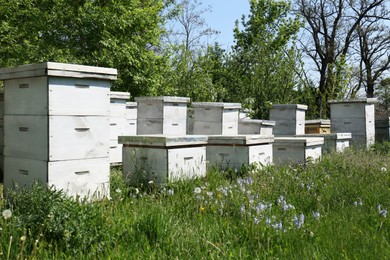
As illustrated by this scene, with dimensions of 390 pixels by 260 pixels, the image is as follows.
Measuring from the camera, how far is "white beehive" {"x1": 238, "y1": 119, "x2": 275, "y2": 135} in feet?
33.1

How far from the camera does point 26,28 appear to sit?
14406 millimetres

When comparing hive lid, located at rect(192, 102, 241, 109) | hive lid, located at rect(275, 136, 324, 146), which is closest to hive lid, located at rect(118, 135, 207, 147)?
hive lid, located at rect(275, 136, 324, 146)

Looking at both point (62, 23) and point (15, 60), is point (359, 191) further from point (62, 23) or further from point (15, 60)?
point (62, 23)

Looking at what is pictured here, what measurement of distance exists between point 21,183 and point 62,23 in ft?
37.1

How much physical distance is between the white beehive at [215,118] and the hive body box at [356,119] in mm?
3276

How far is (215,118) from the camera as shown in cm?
981

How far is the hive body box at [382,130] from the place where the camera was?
1319 centimetres

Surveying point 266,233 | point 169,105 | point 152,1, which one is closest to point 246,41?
point 152,1

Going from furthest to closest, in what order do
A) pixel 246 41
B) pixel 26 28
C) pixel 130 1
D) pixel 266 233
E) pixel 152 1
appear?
pixel 246 41 → pixel 152 1 → pixel 130 1 → pixel 26 28 → pixel 266 233

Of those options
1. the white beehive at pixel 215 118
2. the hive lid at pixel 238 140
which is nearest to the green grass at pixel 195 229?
the hive lid at pixel 238 140

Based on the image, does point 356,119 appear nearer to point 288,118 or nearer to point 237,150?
point 288,118

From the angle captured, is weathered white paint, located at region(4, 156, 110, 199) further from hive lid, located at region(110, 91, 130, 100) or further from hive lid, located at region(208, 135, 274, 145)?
hive lid, located at region(110, 91, 130, 100)

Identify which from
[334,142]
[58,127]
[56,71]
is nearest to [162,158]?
[58,127]

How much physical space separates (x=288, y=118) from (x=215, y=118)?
8.79 feet
